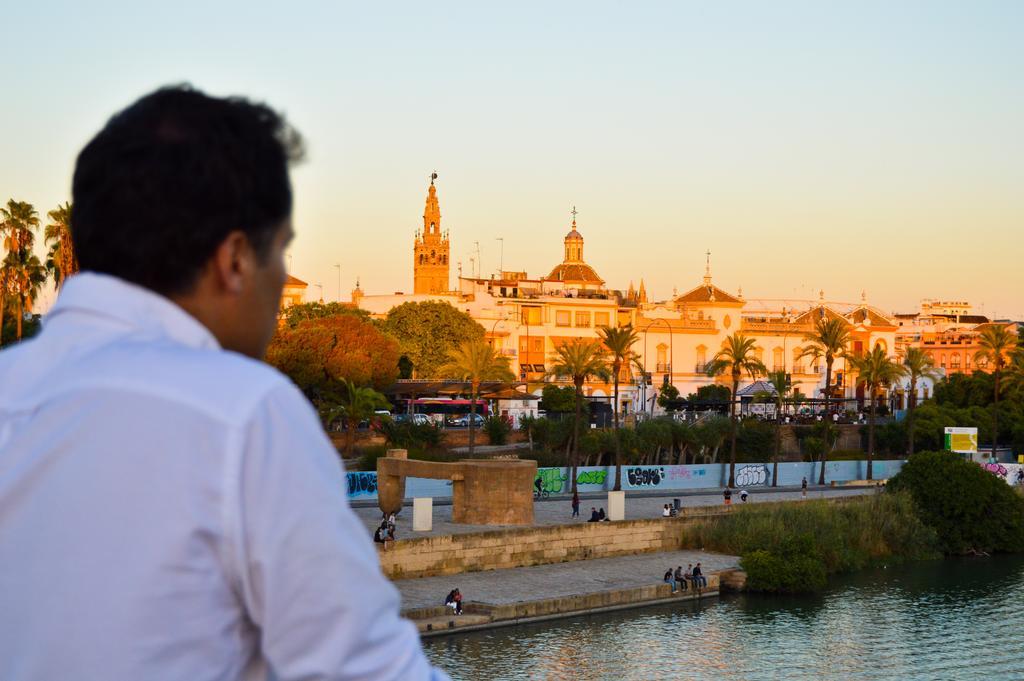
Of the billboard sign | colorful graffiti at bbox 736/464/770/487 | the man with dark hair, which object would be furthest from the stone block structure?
the man with dark hair

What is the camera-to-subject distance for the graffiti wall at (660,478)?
38031mm

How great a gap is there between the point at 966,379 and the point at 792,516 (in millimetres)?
34259

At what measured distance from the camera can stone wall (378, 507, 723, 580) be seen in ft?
98.7

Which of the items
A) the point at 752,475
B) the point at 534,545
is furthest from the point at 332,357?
the point at 534,545

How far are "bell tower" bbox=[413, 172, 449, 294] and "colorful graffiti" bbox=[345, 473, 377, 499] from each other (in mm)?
78983

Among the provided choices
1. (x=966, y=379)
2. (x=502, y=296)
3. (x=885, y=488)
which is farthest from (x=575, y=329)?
(x=885, y=488)

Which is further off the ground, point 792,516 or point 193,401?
point 193,401

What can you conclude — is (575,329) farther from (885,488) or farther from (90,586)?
(90,586)

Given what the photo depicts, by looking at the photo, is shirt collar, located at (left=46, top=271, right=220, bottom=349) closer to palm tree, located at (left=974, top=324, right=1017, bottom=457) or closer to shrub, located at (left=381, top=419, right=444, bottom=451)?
shrub, located at (left=381, top=419, right=444, bottom=451)

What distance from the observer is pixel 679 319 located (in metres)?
90.2

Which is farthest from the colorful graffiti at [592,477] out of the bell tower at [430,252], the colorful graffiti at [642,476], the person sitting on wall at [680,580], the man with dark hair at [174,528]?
the bell tower at [430,252]

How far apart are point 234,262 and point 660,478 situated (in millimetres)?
45015

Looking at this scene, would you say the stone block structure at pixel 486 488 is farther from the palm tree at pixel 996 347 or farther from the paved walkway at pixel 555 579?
the palm tree at pixel 996 347

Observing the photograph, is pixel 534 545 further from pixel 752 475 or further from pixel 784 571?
pixel 752 475
